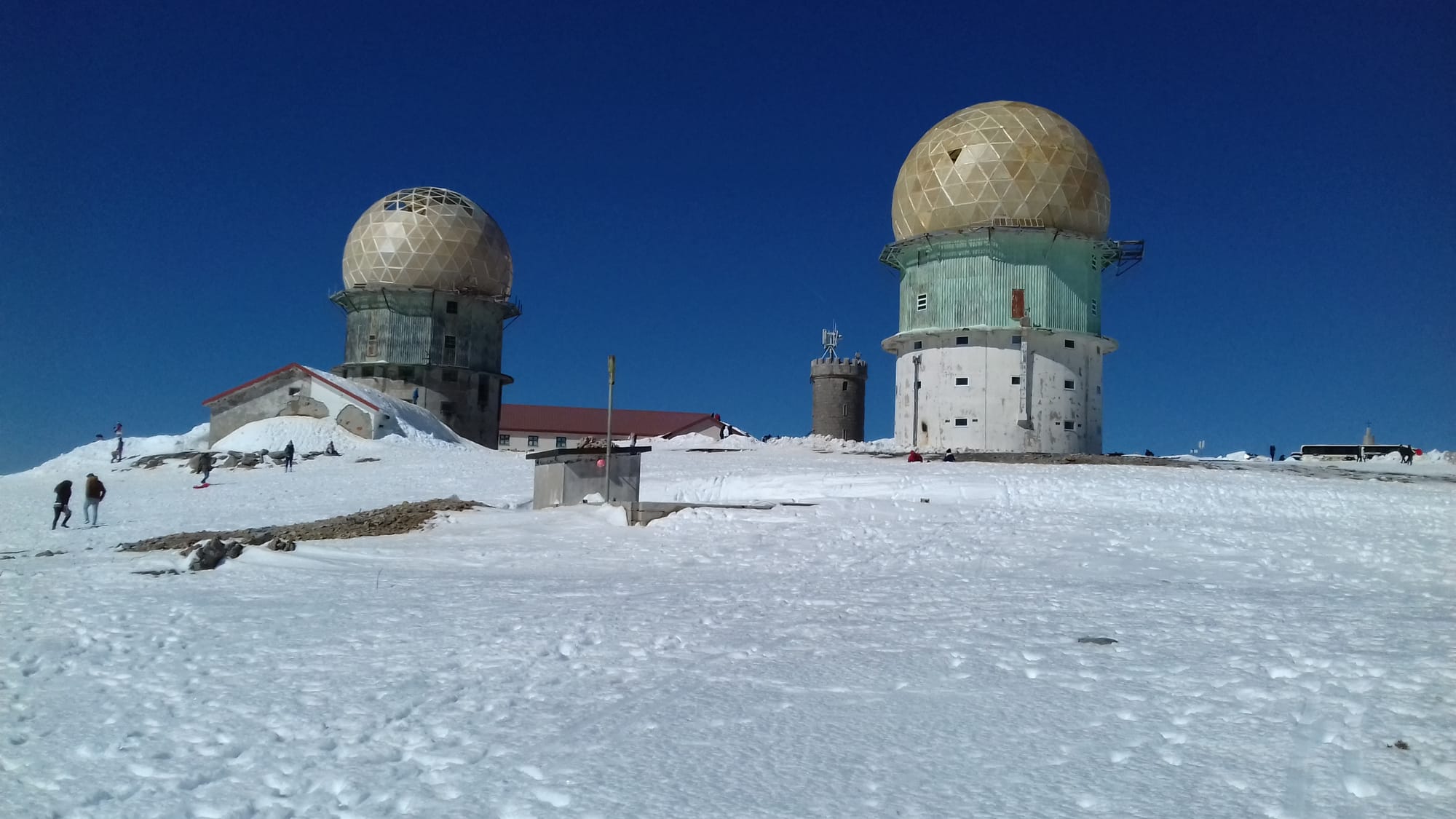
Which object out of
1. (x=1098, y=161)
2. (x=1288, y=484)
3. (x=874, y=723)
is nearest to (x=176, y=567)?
(x=874, y=723)

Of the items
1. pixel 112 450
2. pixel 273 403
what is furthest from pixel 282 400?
pixel 112 450

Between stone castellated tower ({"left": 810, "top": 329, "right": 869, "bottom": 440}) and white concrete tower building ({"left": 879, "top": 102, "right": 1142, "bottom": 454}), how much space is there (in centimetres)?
1693

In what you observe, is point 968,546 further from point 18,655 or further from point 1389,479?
point 1389,479

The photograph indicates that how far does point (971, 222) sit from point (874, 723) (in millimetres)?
28218

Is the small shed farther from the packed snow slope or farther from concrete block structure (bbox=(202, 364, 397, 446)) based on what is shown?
concrete block structure (bbox=(202, 364, 397, 446))

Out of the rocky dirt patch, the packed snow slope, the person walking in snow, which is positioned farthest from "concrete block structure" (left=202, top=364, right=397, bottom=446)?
the packed snow slope

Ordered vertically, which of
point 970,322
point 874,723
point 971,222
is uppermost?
point 971,222

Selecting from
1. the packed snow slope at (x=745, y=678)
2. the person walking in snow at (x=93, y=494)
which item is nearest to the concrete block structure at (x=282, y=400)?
the person walking in snow at (x=93, y=494)

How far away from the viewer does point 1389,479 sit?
23.1 m

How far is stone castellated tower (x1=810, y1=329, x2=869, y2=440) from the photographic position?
5019 cm

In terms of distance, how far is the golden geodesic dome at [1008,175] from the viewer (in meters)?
31.4

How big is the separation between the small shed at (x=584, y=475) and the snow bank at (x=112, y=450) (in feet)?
62.7

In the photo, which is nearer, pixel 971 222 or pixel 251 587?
pixel 251 587

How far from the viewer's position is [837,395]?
5025cm
